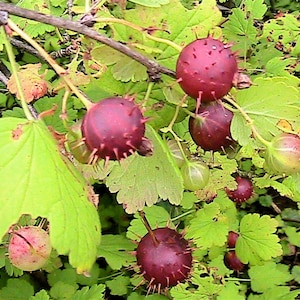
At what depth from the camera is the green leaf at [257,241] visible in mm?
2465

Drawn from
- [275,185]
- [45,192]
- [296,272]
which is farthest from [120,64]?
[296,272]

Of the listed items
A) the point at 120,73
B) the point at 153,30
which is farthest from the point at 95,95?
the point at 153,30

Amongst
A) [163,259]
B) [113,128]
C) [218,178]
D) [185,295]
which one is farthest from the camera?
[185,295]

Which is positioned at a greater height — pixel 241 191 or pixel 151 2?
pixel 151 2

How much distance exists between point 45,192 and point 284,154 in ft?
1.64

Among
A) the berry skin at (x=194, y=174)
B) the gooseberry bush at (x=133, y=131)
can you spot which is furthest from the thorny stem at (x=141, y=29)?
the berry skin at (x=194, y=174)

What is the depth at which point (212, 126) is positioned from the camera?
1.24 metres

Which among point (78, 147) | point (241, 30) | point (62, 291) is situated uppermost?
point (78, 147)

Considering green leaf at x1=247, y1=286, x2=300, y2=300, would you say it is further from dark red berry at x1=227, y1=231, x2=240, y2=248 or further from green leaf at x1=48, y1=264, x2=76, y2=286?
green leaf at x1=48, y1=264, x2=76, y2=286

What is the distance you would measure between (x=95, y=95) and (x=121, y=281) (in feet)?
4.42

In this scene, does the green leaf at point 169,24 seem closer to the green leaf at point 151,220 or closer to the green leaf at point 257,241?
the green leaf at point 151,220

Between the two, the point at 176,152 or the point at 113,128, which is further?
the point at 176,152

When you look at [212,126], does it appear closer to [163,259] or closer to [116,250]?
[163,259]

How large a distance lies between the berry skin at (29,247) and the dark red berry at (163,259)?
26cm
